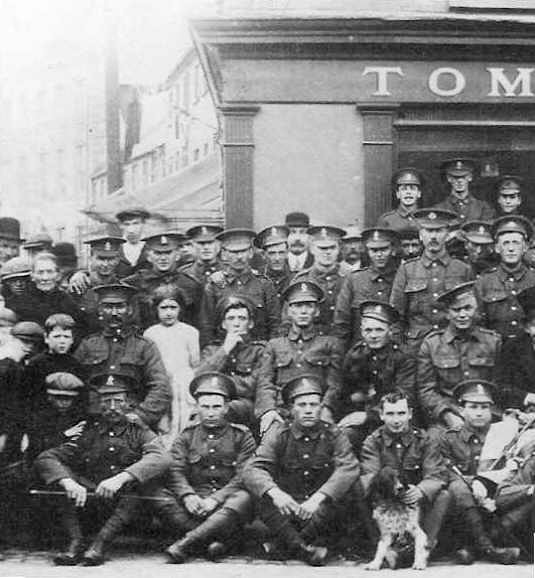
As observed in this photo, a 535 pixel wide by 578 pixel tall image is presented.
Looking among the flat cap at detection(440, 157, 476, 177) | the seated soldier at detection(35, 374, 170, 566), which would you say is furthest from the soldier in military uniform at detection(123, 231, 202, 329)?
the flat cap at detection(440, 157, 476, 177)

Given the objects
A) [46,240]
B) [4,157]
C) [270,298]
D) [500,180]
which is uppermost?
[4,157]

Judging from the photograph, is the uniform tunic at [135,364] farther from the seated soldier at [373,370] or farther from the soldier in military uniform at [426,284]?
the soldier in military uniform at [426,284]

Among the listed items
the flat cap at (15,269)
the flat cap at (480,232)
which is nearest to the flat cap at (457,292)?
the flat cap at (480,232)

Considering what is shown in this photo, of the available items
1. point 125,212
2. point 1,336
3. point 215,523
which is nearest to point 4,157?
point 125,212

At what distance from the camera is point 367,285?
6.73 m

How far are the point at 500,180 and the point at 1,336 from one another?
4.24 metres

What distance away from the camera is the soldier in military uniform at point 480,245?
6.99 metres

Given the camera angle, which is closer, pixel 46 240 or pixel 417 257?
pixel 417 257

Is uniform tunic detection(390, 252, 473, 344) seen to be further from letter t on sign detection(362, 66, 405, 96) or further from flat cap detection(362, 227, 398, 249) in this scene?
letter t on sign detection(362, 66, 405, 96)

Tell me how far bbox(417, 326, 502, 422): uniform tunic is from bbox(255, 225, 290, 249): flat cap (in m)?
1.53

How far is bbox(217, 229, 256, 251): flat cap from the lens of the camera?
7.19m

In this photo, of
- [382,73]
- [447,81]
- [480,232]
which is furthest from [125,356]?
[447,81]

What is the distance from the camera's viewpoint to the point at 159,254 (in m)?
7.11

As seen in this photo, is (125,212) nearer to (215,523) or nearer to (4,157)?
(215,523)
